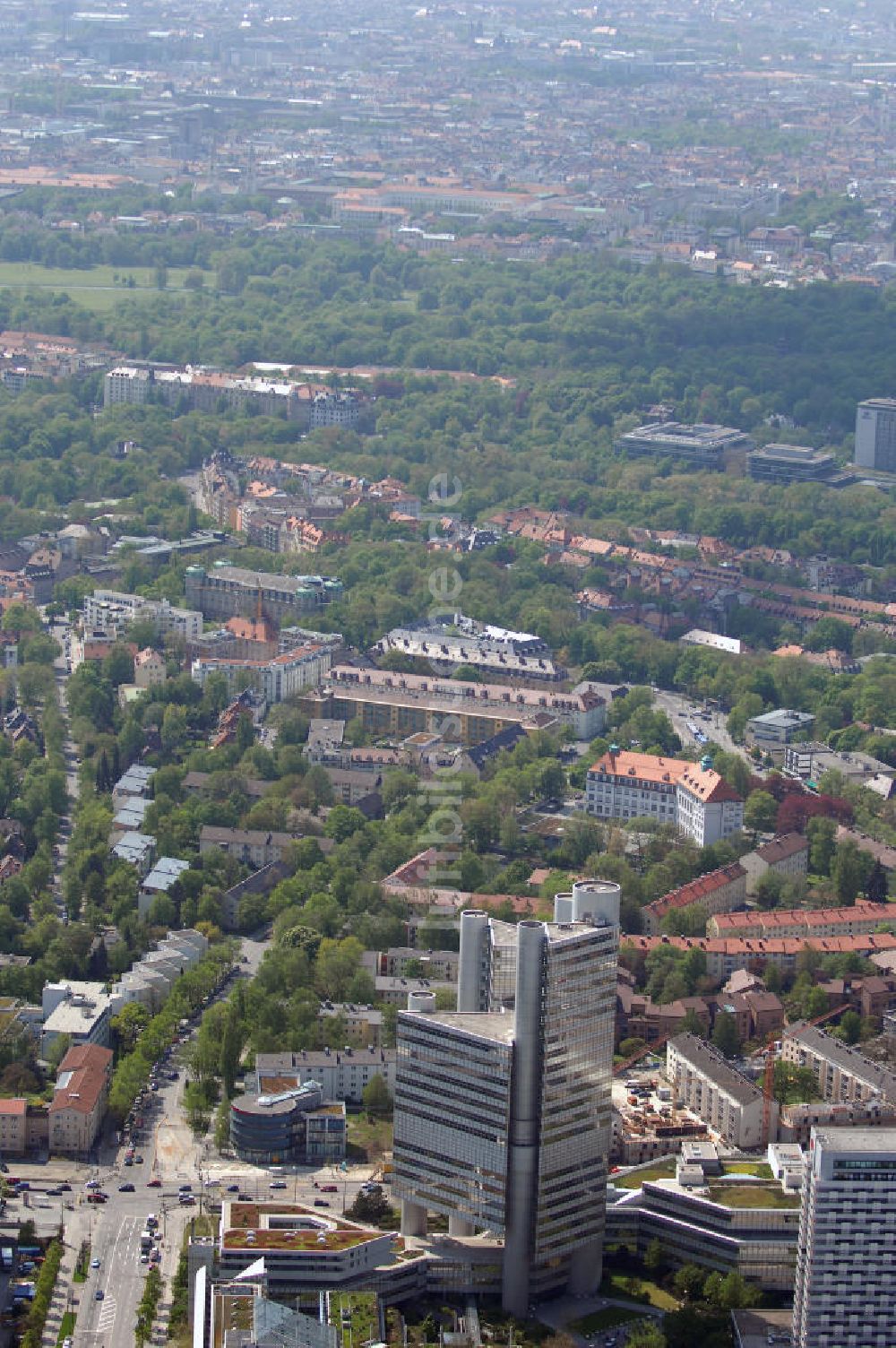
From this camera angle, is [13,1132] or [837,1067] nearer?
[13,1132]

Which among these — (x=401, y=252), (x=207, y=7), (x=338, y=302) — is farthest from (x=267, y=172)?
(x=207, y=7)

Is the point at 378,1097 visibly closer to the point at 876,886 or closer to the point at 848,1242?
the point at 848,1242

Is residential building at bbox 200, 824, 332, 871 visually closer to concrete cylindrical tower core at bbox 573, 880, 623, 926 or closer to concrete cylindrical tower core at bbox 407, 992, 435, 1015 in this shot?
concrete cylindrical tower core at bbox 407, 992, 435, 1015

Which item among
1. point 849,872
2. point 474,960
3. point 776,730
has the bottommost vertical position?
point 776,730

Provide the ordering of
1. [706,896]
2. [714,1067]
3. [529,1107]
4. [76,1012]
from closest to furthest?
[529,1107] < [714,1067] < [76,1012] < [706,896]

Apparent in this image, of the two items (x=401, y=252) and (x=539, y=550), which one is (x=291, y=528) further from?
(x=401, y=252)

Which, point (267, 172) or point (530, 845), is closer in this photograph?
point (530, 845)

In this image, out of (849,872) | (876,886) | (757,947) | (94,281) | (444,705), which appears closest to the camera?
(757,947)

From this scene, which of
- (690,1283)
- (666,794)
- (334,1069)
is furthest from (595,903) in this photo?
(666,794)
